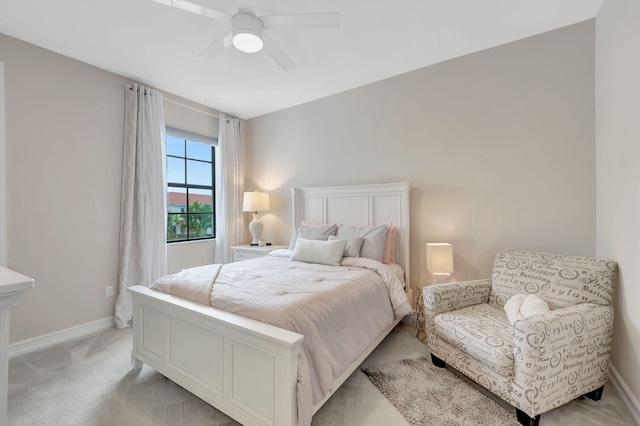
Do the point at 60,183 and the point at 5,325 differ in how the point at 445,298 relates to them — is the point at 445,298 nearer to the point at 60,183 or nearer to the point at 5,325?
the point at 5,325

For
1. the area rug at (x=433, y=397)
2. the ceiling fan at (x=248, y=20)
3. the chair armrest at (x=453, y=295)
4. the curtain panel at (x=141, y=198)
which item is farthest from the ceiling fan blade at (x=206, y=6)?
the area rug at (x=433, y=397)

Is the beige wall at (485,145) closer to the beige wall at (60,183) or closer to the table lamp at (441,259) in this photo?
the table lamp at (441,259)

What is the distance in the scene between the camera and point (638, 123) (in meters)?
1.61

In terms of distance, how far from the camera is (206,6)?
1878 mm

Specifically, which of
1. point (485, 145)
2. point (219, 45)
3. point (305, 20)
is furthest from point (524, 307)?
point (219, 45)

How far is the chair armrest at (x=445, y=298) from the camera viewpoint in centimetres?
211

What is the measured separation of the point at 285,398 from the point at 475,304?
1743 millimetres

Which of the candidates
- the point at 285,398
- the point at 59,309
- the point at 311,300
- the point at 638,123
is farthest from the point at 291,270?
the point at 638,123

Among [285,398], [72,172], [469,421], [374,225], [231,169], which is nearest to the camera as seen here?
[285,398]

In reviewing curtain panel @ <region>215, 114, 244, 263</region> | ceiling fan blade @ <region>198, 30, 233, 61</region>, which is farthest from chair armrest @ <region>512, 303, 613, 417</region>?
curtain panel @ <region>215, 114, 244, 263</region>

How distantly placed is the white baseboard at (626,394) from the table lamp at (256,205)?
12.2 ft

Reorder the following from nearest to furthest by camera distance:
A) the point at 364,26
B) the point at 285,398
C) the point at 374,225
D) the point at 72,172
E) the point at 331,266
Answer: the point at 285,398 → the point at 364,26 → the point at 331,266 → the point at 72,172 → the point at 374,225

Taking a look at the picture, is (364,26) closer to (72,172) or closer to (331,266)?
(331,266)

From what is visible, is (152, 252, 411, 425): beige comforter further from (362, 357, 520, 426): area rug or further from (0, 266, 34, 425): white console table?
(0, 266, 34, 425): white console table
